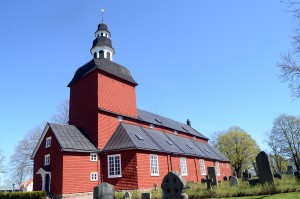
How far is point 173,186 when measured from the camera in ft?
38.7

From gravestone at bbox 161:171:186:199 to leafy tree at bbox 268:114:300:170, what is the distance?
4367cm

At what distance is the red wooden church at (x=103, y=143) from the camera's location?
2214cm

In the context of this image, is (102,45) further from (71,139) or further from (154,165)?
(154,165)

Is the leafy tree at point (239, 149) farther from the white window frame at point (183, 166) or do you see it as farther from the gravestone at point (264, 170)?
the gravestone at point (264, 170)

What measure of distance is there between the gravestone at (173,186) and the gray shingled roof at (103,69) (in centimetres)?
1769

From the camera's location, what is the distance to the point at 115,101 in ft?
90.9

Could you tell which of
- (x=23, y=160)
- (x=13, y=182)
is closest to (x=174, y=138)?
(x=23, y=160)

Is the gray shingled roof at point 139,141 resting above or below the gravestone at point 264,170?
above

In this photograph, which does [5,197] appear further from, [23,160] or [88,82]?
[23,160]

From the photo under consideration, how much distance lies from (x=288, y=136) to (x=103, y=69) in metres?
39.5

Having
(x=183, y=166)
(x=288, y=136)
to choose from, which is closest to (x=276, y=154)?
(x=288, y=136)

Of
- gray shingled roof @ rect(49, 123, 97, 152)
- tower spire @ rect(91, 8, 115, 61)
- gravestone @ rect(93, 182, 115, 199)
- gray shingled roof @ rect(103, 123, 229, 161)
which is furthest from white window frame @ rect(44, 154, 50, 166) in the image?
tower spire @ rect(91, 8, 115, 61)

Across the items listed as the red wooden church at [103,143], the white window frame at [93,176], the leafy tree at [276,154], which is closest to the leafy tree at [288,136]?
the leafy tree at [276,154]

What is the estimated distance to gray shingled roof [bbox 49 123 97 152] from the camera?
22.0 m
